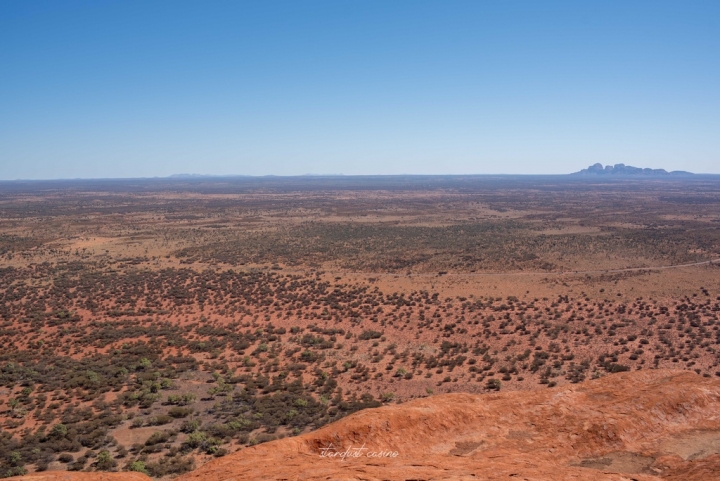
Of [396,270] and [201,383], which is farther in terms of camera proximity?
[396,270]

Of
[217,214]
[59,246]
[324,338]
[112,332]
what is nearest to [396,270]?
[324,338]

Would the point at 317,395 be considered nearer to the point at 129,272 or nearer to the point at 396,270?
the point at 396,270

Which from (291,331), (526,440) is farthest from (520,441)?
(291,331)

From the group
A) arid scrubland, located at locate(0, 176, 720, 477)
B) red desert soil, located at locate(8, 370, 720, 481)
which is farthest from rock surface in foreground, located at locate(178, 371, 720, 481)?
arid scrubland, located at locate(0, 176, 720, 477)

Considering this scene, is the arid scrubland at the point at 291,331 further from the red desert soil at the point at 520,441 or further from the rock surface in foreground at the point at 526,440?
the rock surface in foreground at the point at 526,440

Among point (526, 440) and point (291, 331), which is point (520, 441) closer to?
point (526, 440)

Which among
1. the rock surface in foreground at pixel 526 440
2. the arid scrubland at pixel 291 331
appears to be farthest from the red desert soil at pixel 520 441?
the arid scrubland at pixel 291 331
